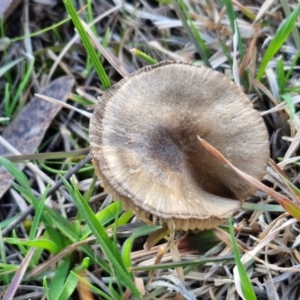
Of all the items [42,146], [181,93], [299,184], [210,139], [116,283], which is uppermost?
[181,93]

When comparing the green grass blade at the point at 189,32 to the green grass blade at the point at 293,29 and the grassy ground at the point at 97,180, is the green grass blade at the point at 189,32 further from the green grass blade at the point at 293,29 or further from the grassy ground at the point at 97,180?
the green grass blade at the point at 293,29

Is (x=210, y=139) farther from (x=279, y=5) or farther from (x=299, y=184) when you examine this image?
(x=279, y=5)

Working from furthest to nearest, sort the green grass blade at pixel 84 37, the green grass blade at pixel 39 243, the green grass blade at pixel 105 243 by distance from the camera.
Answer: the green grass blade at pixel 84 37
the green grass blade at pixel 39 243
the green grass blade at pixel 105 243

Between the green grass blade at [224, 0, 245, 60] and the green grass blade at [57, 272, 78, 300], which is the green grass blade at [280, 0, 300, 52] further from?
the green grass blade at [57, 272, 78, 300]

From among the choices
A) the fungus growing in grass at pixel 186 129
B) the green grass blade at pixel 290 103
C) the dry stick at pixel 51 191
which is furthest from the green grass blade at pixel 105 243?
the green grass blade at pixel 290 103

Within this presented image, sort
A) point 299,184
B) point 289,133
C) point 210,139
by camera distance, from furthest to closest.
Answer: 1. point 289,133
2. point 299,184
3. point 210,139

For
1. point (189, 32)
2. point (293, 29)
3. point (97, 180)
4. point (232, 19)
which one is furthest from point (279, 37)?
point (97, 180)

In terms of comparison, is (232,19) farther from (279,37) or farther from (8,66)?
(8,66)

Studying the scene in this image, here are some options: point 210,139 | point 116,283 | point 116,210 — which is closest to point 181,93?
point 210,139
